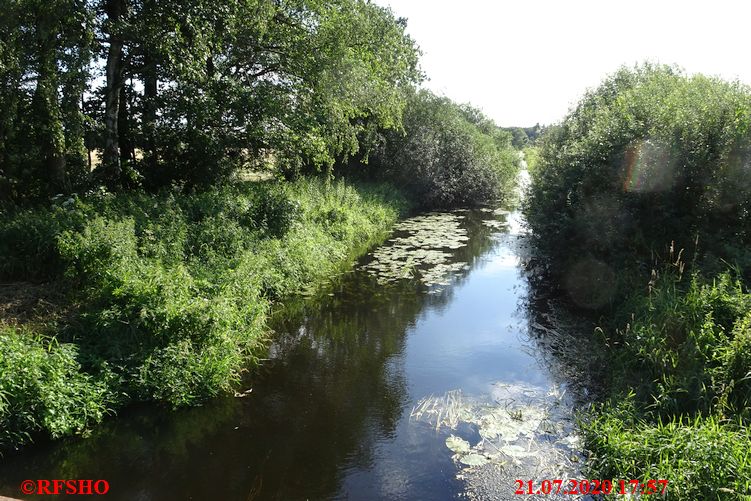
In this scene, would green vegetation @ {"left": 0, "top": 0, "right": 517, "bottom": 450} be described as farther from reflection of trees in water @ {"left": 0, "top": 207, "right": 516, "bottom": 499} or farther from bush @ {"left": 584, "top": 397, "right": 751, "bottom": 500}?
bush @ {"left": 584, "top": 397, "right": 751, "bottom": 500}

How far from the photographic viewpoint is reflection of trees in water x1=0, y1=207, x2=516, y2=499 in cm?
547

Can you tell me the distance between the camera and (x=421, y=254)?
17.0 meters

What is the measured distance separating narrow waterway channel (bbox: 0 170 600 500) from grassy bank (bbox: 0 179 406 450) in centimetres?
40

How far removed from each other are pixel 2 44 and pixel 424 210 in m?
21.2

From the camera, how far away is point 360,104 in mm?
17016

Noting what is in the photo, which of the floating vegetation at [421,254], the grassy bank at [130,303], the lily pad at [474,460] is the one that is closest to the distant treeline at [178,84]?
the grassy bank at [130,303]

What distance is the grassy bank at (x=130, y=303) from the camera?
19.7 ft

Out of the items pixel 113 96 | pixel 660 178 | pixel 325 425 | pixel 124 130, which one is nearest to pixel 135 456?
pixel 325 425

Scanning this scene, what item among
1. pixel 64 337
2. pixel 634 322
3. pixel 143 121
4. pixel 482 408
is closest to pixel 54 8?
pixel 143 121

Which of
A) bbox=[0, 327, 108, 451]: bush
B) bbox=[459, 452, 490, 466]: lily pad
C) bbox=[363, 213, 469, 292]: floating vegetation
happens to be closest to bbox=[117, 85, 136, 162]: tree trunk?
bbox=[363, 213, 469, 292]: floating vegetation

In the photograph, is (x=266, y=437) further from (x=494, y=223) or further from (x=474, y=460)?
(x=494, y=223)

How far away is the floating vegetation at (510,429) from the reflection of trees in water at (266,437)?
0.76 m

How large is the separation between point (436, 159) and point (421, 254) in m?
12.2

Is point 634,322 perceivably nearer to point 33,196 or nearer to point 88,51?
point 88,51
